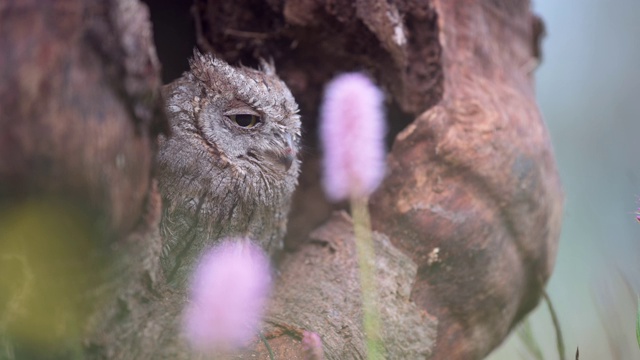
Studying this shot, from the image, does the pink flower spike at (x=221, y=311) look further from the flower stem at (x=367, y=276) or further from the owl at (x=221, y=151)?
the owl at (x=221, y=151)

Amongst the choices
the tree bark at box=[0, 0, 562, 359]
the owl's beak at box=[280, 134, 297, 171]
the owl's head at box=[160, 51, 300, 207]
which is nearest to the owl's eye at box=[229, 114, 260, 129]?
the owl's head at box=[160, 51, 300, 207]

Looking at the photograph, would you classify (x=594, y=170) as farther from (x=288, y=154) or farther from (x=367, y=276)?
(x=367, y=276)

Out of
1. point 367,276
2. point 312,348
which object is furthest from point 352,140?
point 312,348

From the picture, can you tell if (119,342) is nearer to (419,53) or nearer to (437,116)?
(437,116)

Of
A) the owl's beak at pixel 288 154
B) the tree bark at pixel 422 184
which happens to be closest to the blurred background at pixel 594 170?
the tree bark at pixel 422 184

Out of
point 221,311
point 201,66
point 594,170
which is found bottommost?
point 594,170

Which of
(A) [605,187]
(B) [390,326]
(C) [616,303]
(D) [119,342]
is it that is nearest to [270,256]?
(B) [390,326]
